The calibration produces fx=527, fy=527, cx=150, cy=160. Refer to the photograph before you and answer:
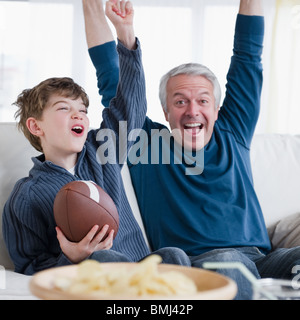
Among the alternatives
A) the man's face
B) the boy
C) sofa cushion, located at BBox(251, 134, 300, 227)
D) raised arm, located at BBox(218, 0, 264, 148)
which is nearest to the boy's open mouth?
the boy

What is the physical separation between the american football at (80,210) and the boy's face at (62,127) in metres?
0.26

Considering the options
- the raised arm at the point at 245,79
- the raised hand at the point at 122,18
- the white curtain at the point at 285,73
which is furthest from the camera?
the white curtain at the point at 285,73

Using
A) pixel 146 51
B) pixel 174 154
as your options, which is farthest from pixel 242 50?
pixel 146 51

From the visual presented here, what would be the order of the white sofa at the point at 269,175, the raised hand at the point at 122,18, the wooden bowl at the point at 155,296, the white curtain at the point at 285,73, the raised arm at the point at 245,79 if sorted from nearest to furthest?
1. the wooden bowl at the point at 155,296
2. the raised hand at the point at 122,18
3. the white sofa at the point at 269,175
4. the raised arm at the point at 245,79
5. the white curtain at the point at 285,73

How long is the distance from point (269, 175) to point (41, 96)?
86cm

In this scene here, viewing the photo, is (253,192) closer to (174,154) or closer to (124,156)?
(174,154)

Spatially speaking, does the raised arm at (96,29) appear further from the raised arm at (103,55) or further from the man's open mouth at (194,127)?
the man's open mouth at (194,127)

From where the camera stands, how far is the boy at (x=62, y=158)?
151cm

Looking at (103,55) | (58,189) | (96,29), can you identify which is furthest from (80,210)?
(96,29)

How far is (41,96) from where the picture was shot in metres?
1.65

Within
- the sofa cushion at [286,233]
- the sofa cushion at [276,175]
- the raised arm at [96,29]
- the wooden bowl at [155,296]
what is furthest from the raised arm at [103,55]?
the wooden bowl at [155,296]

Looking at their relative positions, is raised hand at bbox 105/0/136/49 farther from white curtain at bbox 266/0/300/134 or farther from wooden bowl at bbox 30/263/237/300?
white curtain at bbox 266/0/300/134

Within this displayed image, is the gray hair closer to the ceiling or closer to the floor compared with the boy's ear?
closer to the ceiling

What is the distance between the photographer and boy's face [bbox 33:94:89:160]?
159 centimetres
